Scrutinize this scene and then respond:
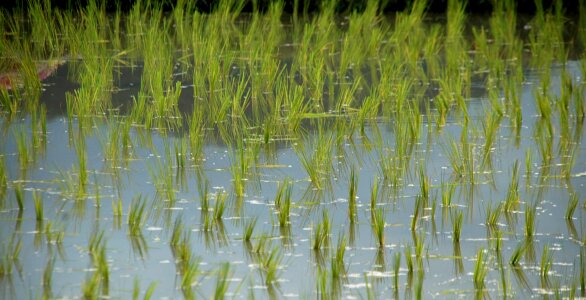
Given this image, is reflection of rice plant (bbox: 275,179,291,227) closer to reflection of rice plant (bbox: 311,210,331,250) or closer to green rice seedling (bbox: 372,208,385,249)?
reflection of rice plant (bbox: 311,210,331,250)

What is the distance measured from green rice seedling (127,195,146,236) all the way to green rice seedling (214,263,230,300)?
39 cm

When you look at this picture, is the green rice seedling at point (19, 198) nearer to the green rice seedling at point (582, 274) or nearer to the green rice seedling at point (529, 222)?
the green rice seedling at point (529, 222)

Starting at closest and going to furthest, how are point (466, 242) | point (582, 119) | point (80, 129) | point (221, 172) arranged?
point (466, 242) < point (221, 172) < point (80, 129) < point (582, 119)

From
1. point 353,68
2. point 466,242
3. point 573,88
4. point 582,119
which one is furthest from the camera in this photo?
point 353,68

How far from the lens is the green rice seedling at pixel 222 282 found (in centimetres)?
290

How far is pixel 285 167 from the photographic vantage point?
4.42 metres

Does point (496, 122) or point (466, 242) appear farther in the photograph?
point (496, 122)

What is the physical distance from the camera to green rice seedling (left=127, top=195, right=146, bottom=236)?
3537mm

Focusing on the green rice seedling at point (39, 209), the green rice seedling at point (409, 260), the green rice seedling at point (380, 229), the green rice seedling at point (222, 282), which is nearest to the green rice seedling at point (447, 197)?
the green rice seedling at point (380, 229)

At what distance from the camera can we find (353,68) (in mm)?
6445

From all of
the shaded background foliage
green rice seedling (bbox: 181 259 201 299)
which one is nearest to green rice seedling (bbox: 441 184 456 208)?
green rice seedling (bbox: 181 259 201 299)

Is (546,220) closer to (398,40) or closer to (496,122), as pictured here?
(496,122)

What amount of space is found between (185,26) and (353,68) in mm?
1255

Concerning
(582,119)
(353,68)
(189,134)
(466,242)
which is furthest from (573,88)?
(466,242)
